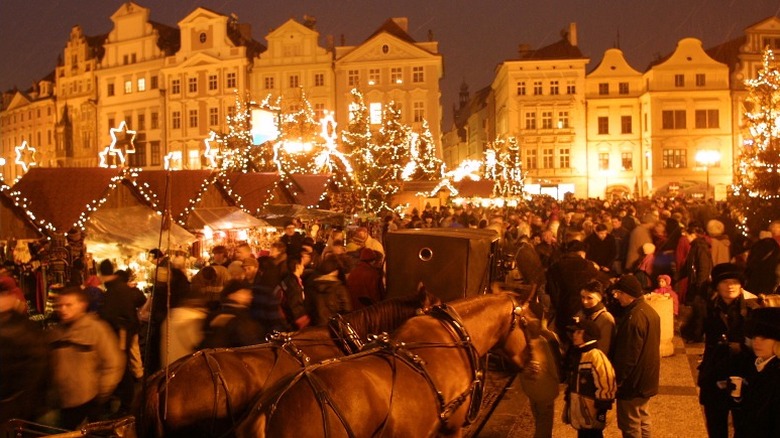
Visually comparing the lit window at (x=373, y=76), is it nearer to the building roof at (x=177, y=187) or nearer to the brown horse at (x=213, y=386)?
the building roof at (x=177, y=187)

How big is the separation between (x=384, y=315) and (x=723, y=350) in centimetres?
252

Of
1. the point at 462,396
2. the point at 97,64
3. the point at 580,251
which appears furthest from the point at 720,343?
the point at 97,64

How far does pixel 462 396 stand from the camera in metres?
4.83

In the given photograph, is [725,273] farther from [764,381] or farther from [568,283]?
[568,283]

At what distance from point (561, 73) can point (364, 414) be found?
192ft

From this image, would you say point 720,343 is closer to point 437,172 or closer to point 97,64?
point 437,172

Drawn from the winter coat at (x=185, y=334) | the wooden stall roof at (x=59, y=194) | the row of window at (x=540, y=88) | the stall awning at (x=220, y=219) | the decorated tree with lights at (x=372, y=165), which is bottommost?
the winter coat at (x=185, y=334)

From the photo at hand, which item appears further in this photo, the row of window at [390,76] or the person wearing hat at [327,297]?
the row of window at [390,76]

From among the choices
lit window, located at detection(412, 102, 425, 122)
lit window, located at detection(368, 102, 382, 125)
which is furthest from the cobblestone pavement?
lit window, located at detection(412, 102, 425, 122)

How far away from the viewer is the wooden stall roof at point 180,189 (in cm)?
1733

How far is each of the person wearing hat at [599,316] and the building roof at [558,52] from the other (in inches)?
2234

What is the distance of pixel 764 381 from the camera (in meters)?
4.46

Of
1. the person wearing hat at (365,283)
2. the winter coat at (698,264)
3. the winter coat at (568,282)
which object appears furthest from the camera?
the winter coat at (698,264)

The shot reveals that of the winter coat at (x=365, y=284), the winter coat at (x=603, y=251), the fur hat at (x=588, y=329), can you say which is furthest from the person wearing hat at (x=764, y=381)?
the winter coat at (x=603, y=251)
